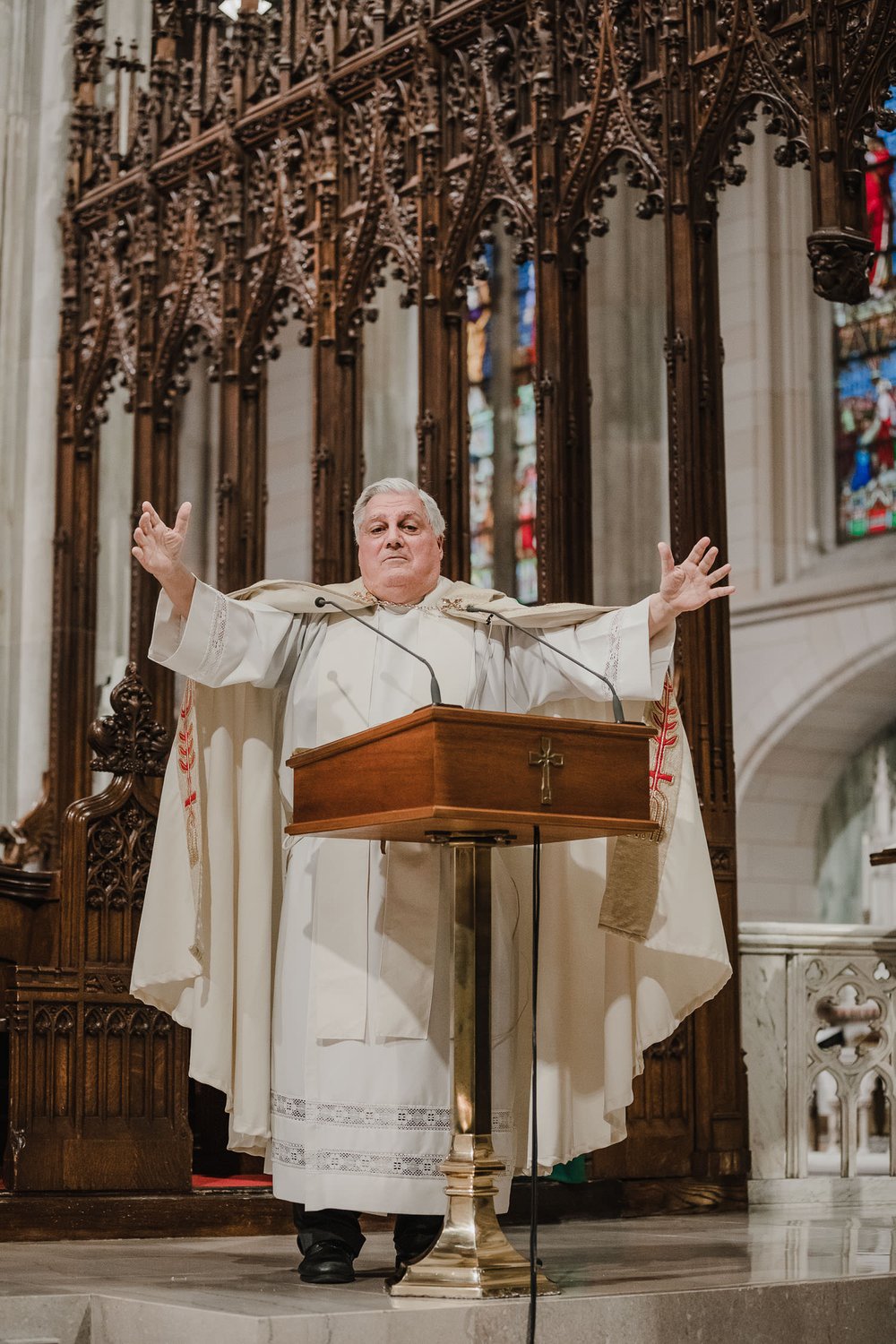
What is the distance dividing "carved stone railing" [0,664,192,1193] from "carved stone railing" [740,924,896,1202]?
2.34 metres

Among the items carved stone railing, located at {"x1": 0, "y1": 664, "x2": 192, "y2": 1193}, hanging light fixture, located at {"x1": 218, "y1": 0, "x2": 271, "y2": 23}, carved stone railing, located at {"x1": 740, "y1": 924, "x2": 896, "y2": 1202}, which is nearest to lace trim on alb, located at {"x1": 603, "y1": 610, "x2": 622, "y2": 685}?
carved stone railing, located at {"x1": 0, "y1": 664, "x2": 192, "y2": 1193}

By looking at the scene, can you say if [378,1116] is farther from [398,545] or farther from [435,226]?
[435,226]

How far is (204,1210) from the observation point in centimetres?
575

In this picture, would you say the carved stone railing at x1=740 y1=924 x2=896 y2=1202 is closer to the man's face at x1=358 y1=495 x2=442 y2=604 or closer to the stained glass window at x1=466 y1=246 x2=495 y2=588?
the man's face at x1=358 y1=495 x2=442 y2=604

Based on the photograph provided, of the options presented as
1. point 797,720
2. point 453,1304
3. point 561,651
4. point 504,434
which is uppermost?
point 504,434

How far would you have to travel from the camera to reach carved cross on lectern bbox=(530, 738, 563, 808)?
3.74 metres

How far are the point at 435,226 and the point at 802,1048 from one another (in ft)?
12.5

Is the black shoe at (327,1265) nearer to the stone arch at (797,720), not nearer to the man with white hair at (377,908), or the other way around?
the man with white hair at (377,908)

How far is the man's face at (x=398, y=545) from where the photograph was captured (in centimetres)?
434

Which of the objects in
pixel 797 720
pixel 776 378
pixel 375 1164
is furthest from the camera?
pixel 776 378

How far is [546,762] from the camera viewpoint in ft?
12.3

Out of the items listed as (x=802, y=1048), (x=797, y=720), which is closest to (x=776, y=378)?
(x=797, y=720)

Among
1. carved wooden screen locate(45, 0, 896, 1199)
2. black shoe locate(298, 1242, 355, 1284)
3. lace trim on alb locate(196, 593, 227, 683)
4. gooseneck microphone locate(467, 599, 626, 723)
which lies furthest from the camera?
carved wooden screen locate(45, 0, 896, 1199)

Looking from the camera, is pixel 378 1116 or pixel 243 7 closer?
pixel 378 1116
